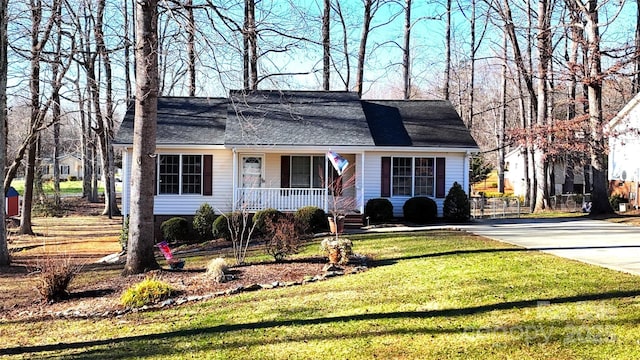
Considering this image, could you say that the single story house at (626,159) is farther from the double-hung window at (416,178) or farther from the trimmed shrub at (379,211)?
the trimmed shrub at (379,211)

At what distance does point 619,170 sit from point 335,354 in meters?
29.6

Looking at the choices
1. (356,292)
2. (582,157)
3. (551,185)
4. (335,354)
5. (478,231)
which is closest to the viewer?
(335,354)

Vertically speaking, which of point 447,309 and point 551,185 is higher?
point 551,185

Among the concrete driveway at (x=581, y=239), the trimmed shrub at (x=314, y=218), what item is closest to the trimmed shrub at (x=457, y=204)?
the concrete driveway at (x=581, y=239)

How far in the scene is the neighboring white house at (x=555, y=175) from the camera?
3573 cm

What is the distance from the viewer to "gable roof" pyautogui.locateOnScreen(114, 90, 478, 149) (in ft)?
61.9

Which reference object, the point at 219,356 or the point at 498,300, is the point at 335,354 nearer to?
the point at 219,356

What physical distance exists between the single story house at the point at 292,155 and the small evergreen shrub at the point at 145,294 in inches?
374

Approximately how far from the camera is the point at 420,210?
18.5 metres

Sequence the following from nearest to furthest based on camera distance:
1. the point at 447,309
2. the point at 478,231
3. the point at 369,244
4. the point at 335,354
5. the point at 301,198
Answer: the point at 335,354 < the point at 447,309 < the point at 369,244 < the point at 478,231 < the point at 301,198

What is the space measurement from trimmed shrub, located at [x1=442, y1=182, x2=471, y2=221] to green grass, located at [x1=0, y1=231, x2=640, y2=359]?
992cm

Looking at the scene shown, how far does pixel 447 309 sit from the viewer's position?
6547 millimetres

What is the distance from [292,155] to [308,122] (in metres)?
1.42

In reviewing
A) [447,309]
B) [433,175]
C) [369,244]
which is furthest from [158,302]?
[433,175]
